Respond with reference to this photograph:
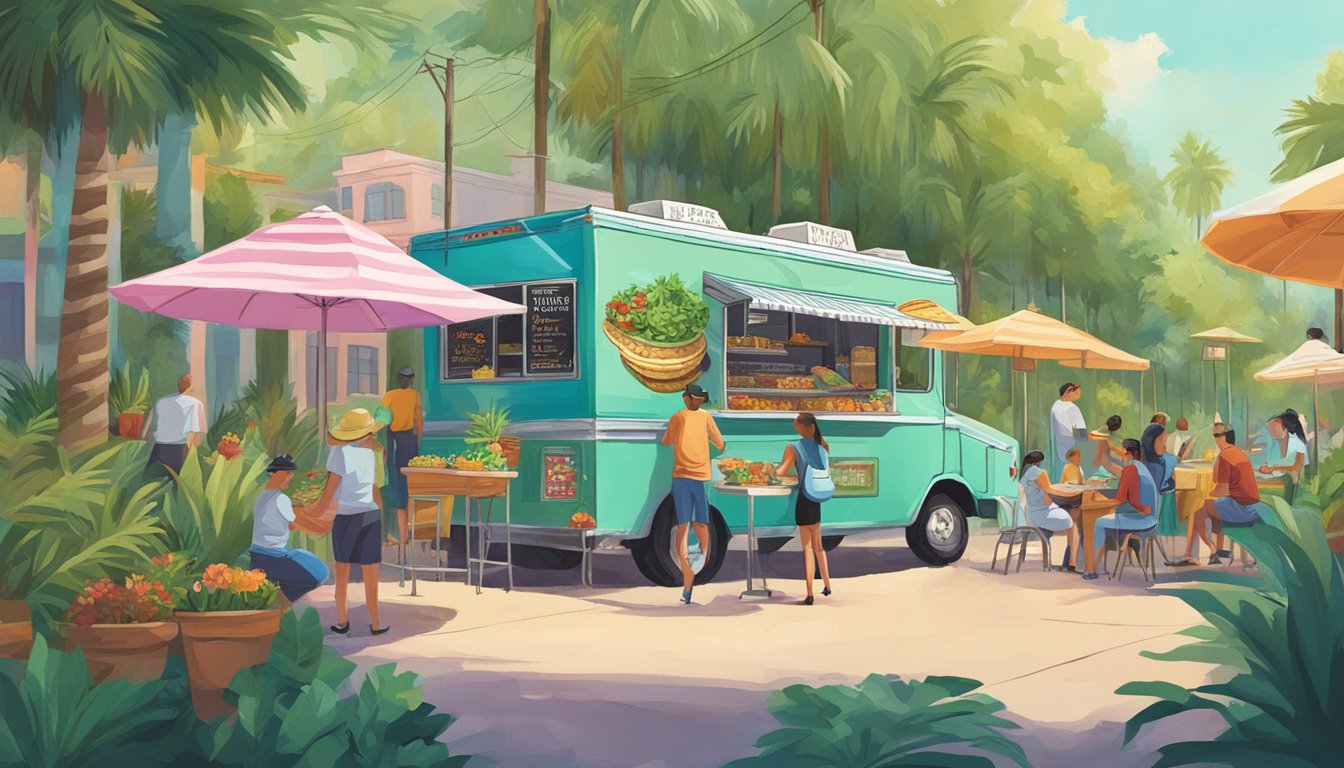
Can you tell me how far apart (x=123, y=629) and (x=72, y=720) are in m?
0.94

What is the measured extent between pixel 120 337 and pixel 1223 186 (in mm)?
80845

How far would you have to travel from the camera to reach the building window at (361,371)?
39.5 m

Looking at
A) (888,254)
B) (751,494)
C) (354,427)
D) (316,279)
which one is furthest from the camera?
(888,254)

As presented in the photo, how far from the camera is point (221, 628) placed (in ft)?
19.3

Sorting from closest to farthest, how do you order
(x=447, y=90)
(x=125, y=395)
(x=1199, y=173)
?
(x=125, y=395) < (x=447, y=90) < (x=1199, y=173)

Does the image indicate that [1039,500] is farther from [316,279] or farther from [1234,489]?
[316,279]

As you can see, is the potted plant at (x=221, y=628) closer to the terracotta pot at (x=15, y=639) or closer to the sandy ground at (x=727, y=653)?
the terracotta pot at (x=15, y=639)

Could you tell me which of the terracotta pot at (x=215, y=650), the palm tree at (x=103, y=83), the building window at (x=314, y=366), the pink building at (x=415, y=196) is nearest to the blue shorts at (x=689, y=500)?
the terracotta pot at (x=215, y=650)

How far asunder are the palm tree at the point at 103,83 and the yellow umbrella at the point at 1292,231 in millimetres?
9245

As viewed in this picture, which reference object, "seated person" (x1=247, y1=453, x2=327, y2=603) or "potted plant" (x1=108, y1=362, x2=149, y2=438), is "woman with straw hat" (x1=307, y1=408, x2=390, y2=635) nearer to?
"seated person" (x1=247, y1=453, x2=327, y2=603)

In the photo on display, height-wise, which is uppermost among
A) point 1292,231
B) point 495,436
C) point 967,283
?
point 967,283

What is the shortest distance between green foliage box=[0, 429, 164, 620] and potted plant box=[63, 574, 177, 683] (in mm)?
221

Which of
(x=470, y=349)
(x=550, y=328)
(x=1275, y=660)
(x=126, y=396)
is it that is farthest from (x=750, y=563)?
(x=126, y=396)

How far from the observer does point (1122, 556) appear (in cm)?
1309
